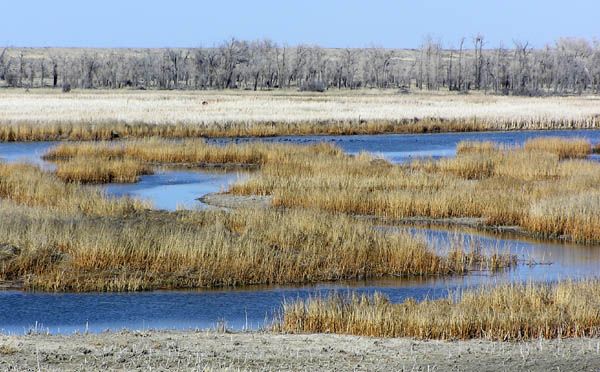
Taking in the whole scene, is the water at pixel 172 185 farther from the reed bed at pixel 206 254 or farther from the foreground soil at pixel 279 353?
the foreground soil at pixel 279 353

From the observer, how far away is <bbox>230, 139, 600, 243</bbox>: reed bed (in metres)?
21.3

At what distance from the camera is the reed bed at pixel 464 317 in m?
11.5

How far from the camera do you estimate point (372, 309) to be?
39.9 ft

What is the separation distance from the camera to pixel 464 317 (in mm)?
11672

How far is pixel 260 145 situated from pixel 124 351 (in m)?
26.9

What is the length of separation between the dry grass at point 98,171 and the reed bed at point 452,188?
167 inches

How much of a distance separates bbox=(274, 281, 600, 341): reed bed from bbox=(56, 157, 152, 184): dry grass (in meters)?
17.6

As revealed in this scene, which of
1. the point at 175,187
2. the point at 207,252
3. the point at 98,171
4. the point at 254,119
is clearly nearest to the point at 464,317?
the point at 207,252

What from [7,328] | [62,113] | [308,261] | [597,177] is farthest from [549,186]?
→ [62,113]

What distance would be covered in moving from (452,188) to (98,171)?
1097 cm

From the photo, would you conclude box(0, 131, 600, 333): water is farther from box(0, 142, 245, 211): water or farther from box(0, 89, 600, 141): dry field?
box(0, 89, 600, 141): dry field

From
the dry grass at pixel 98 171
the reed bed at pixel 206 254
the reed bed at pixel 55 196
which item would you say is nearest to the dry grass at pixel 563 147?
the dry grass at pixel 98 171

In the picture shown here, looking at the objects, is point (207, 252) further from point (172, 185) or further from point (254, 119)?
point (254, 119)

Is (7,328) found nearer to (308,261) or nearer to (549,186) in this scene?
(308,261)
